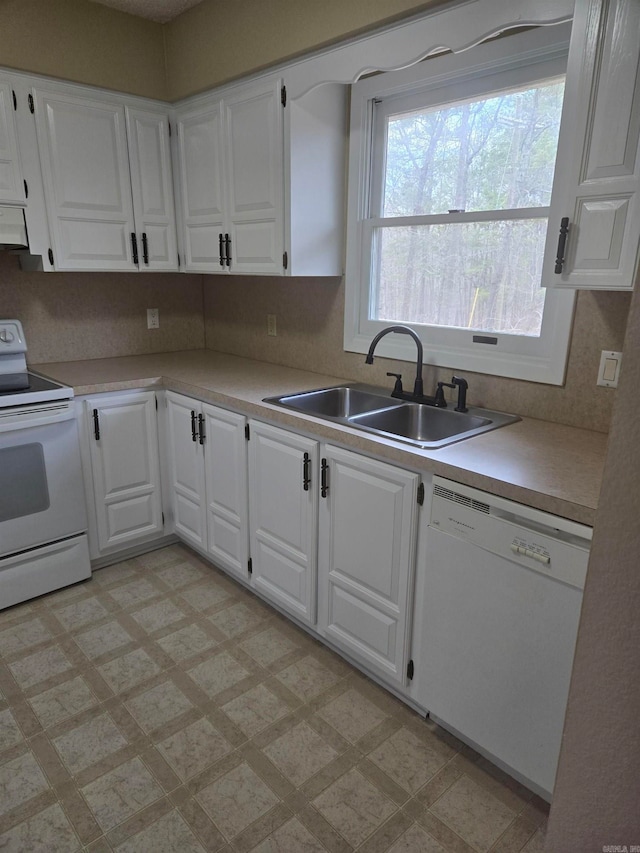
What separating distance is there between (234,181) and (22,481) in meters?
1.60

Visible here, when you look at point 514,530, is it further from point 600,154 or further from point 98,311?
point 98,311

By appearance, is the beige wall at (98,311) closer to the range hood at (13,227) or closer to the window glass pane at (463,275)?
the range hood at (13,227)

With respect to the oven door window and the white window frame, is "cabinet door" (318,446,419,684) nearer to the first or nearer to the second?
Answer: the white window frame

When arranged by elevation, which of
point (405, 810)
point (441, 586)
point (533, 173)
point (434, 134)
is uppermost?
point (434, 134)

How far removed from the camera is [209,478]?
2.49 meters

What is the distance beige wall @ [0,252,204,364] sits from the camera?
109 inches

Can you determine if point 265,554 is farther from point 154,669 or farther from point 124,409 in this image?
point 124,409

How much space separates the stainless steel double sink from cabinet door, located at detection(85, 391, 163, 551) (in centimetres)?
79

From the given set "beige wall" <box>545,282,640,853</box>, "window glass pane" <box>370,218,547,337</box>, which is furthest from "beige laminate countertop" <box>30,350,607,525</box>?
"beige wall" <box>545,282,640,853</box>

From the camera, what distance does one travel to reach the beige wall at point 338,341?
5.76ft

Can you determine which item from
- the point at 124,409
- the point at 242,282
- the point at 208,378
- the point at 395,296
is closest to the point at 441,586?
the point at 395,296

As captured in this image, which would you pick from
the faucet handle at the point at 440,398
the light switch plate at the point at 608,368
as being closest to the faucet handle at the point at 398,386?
the faucet handle at the point at 440,398

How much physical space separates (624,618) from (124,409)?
7.68 ft

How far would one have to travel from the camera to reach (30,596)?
2.40 meters
